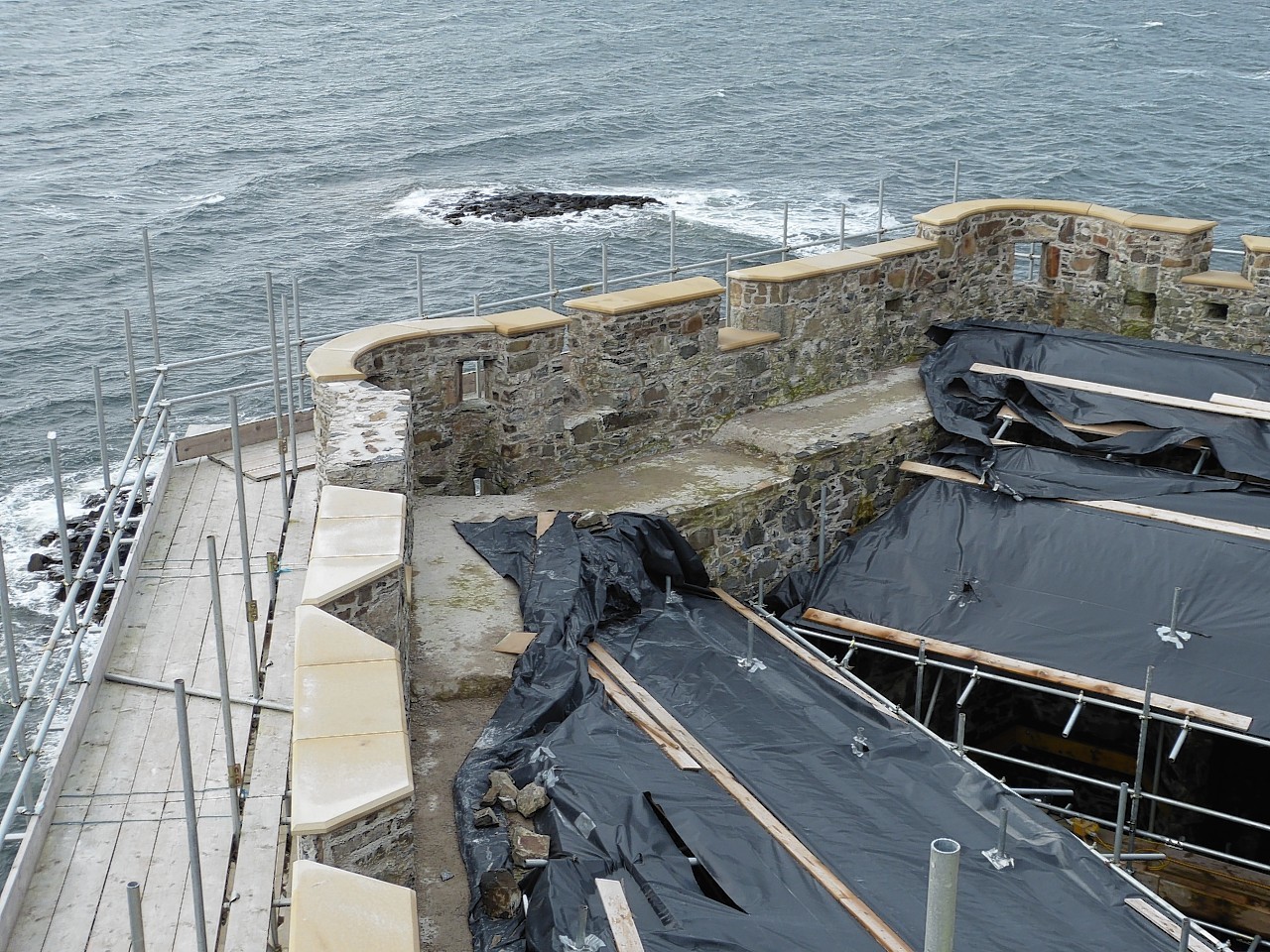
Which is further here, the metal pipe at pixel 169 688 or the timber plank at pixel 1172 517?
the timber plank at pixel 1172 517

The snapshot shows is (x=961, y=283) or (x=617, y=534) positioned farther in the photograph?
(x=961, y=283)

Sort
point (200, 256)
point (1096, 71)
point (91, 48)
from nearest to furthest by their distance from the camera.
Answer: point (200, 256)
point (1096, 71)
point (91, 48)

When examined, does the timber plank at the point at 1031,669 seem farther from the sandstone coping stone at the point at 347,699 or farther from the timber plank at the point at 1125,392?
the sandstone coping stone at the point at 347,699

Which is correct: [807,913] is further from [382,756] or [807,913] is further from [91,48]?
[91,48]

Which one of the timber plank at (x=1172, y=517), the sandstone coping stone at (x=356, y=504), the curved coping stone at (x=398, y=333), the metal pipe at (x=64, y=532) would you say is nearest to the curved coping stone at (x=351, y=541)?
the sandstone coping stone at (x=356, y=504)

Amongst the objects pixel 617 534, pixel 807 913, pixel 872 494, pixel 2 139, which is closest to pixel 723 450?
pixel 872 494

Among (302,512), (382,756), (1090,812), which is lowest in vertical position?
(1090,812)

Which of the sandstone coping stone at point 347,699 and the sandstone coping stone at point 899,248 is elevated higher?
the sandstone coping stone at point 899,248

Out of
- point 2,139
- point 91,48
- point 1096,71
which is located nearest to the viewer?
point 2,139
